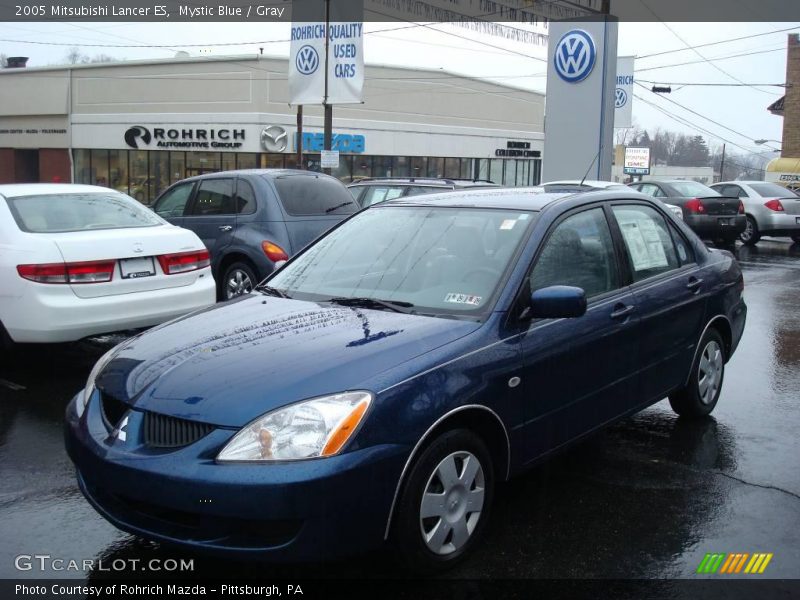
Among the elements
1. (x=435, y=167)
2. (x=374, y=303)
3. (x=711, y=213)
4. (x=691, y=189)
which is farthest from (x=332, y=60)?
(x=435, y=167)

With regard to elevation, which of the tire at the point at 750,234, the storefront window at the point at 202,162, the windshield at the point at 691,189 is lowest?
the tire at the point at 750,234

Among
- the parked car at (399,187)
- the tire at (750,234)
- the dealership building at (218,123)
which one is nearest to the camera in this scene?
the parked car at (399,187)

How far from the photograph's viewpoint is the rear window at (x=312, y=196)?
32.0ft

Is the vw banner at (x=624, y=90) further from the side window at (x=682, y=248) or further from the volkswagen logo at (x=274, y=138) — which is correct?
the side window at (x=682, y=248)

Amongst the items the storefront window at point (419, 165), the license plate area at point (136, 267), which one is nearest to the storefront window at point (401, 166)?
the storefront window at point (419, 165)

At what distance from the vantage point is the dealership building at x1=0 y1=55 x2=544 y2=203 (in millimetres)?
38438

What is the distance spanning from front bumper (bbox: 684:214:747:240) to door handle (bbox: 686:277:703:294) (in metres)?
14.3

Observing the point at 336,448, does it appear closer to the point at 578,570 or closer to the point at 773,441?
the point at 578,570

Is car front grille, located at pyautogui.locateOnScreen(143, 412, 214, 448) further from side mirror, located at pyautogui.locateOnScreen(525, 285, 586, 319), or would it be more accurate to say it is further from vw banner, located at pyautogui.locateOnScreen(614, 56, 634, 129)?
vw banner, located at pyautogui.locateOnScreen(614, 56, 634, 129)

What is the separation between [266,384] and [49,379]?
4.20m

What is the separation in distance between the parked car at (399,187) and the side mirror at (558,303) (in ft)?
Answer: 26.2

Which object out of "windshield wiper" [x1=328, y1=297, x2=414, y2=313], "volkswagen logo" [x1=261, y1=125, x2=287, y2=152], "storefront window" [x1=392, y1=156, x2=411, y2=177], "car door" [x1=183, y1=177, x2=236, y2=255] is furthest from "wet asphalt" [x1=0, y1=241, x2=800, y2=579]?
"storefront window" [x1=392, y1=156, x2=411, y2=177]

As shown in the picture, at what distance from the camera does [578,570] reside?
361cm

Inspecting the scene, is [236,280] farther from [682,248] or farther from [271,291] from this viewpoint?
[682,248]
